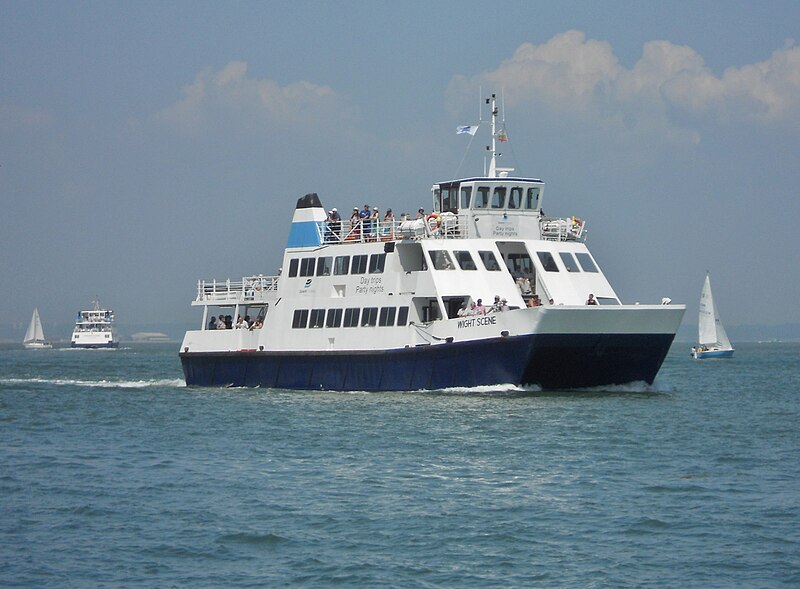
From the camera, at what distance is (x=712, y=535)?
16984 millimetres

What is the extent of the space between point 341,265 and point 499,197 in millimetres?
5200

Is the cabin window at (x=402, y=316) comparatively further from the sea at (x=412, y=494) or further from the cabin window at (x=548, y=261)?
the cabin window at (x=548, y=261)

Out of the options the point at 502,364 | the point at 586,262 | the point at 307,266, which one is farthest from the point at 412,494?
the point at 307,266

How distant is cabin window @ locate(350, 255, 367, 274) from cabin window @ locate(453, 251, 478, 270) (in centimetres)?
333

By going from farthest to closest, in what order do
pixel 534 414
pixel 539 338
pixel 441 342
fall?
pixel 441 342, pixel 539 338, pixel 534 414

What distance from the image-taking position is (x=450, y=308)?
35.2 m

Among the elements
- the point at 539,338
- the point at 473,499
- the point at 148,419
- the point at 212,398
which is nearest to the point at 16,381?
the point at 212,398

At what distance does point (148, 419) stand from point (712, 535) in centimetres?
1796

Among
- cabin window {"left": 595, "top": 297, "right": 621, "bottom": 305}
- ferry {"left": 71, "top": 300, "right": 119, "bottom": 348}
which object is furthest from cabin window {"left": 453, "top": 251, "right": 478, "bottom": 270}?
ferry {"left": 71, "top": 300, "right": 119, "bottom": 348}

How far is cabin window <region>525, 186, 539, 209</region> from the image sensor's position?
Answer: 122 feet

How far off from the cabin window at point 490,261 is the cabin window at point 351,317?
13.7 ft

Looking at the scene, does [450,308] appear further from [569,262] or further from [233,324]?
[233,324]

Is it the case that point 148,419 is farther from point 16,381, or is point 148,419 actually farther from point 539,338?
point 16,381

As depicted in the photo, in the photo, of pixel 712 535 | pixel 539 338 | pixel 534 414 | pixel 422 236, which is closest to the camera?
pixel 712 535
